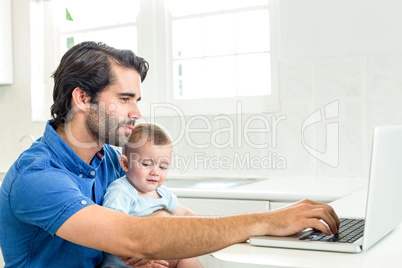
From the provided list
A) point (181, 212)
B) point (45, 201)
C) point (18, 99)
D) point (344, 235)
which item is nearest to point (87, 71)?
point (45, 201)

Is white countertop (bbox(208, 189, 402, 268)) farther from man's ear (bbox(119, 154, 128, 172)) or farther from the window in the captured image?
the window

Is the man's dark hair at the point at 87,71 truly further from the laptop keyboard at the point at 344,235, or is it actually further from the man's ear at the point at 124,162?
the laptop keyboard at the point at 344,235

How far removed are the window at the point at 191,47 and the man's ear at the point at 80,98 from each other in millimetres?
1458

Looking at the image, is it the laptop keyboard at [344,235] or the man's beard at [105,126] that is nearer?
the laptop keyboard at [344,235]

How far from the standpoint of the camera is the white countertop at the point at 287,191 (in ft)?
6.78

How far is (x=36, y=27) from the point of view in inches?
138

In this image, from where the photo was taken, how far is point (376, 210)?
3.18ft

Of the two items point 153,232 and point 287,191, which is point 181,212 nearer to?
point 287,191

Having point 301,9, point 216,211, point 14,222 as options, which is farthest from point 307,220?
point 301,9

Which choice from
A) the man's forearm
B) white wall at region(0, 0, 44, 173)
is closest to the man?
the man's forearm

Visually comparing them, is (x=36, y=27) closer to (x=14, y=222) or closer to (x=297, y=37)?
(x=297, y=37)

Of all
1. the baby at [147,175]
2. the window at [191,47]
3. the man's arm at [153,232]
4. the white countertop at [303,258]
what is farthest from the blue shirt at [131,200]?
the window at [191,47]

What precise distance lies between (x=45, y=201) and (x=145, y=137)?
2.02ft

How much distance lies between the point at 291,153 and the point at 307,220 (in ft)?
5.41
